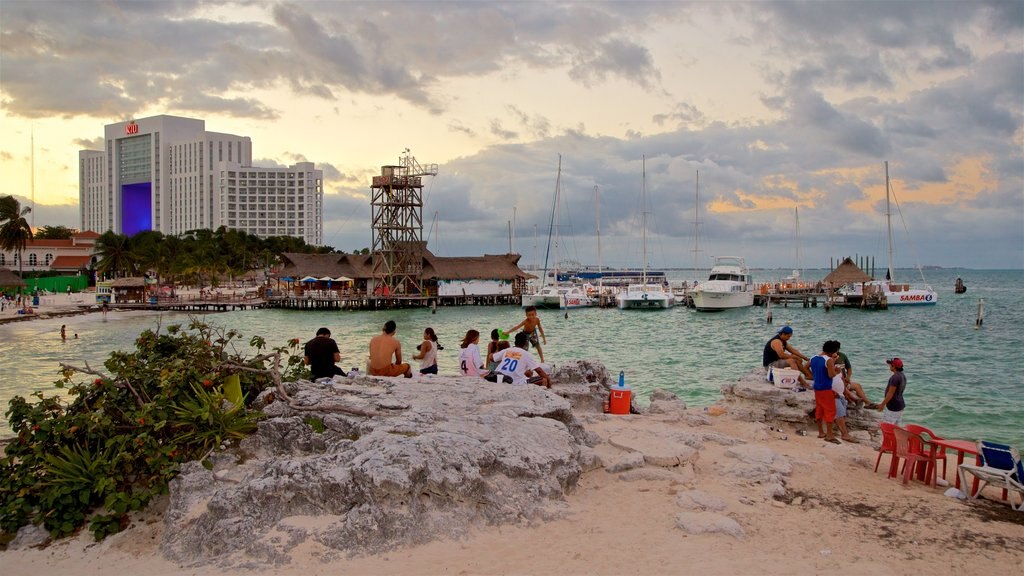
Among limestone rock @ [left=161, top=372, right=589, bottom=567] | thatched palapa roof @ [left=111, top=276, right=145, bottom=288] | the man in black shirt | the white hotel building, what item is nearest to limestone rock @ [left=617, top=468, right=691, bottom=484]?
limestone rock @ [left=161, top=372, right=589, bottom=567]

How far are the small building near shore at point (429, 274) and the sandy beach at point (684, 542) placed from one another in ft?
195

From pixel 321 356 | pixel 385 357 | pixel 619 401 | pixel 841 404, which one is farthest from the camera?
pixel 619 401

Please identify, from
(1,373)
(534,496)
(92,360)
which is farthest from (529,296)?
(534,496)

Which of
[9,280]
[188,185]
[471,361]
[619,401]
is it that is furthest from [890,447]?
[188,185]

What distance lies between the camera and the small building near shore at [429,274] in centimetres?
6594

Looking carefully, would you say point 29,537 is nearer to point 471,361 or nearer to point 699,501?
point 471,361

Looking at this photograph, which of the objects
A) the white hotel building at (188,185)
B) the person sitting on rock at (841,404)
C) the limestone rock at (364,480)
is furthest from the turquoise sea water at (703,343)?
the white hotel building at (188,185)

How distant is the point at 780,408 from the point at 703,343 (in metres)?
22.5

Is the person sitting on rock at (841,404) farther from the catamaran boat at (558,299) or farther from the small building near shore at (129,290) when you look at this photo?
the small building near shore at (129,290)

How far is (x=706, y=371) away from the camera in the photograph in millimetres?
23016

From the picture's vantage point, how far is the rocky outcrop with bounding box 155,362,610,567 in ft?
19.8

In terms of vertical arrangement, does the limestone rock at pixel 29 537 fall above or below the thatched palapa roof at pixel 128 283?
below

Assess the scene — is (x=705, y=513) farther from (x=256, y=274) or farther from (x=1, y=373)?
(x=256, y=274)

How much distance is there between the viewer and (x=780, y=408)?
1098 centimetres
